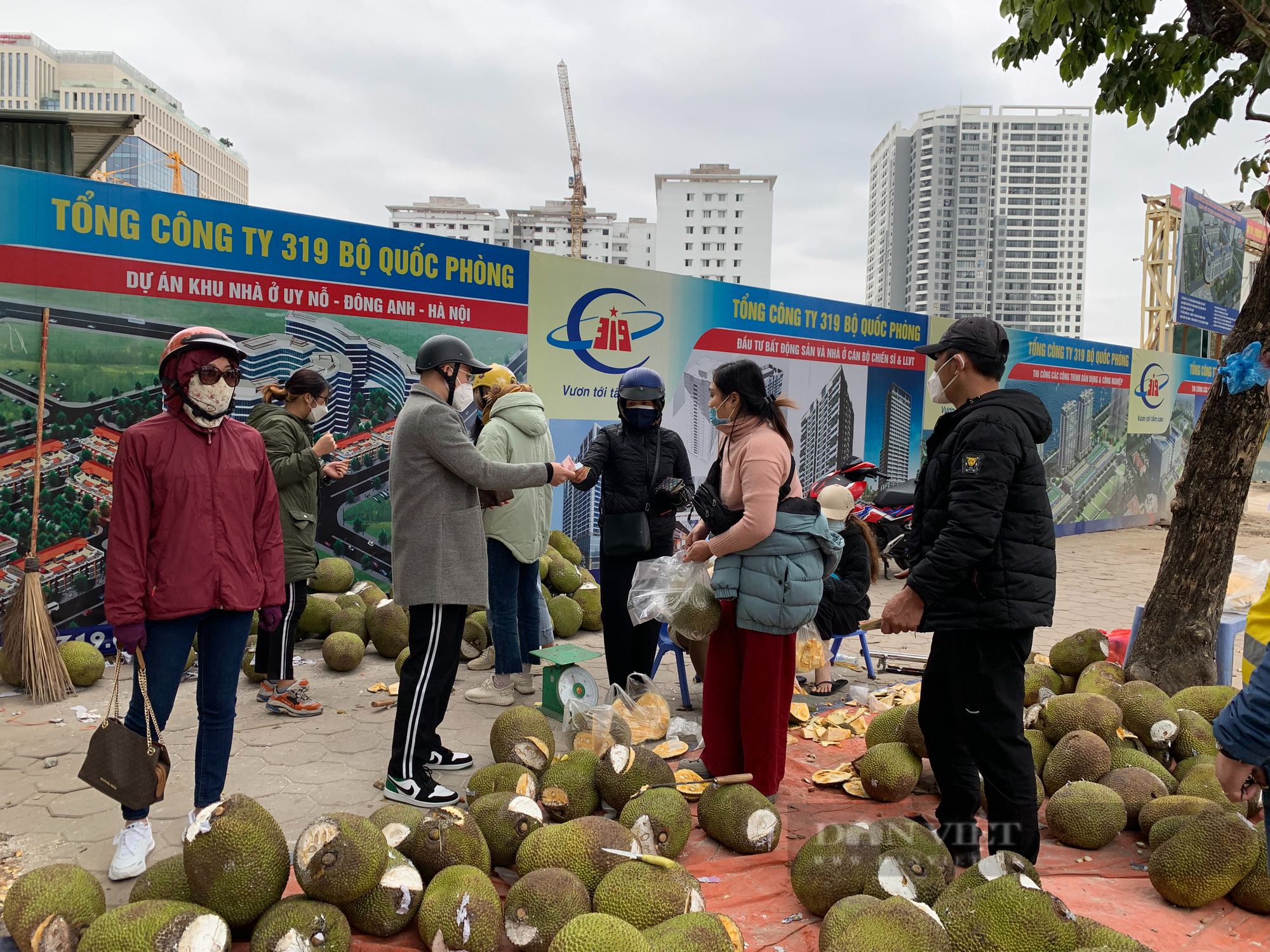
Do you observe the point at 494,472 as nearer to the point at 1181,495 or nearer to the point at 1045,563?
the point at 1045,563

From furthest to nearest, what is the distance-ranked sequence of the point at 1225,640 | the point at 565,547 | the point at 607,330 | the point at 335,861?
the point at 607,330 → the point at 565,547 → the point at 1225,640 → the point at 335,861

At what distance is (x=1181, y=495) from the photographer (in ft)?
14.6

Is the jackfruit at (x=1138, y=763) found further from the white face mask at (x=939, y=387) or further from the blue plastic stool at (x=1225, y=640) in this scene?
the white face mask at (x=939, y=387)

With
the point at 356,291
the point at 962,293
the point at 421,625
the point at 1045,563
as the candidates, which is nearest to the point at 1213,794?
the point at 1045,563

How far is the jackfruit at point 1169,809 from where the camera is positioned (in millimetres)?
2906

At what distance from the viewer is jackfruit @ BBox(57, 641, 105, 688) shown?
466cm

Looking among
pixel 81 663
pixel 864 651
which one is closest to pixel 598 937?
pixel 864 651

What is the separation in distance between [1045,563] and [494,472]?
6.46 feet

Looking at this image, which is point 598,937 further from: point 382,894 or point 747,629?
point 747,629

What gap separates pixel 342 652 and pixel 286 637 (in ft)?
2.34

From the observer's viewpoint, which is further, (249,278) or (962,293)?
(962,293)

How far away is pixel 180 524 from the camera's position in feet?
8.64

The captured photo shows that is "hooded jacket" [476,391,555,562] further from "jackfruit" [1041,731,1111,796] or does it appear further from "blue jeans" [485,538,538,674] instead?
"jackfruit" [1041,731,1111,796]

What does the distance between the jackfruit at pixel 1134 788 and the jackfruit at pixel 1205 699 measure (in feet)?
2.47
